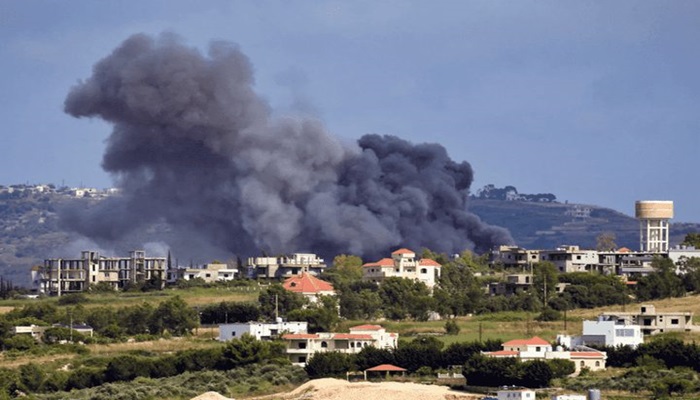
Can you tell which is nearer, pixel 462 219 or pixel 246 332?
pixel 246 332

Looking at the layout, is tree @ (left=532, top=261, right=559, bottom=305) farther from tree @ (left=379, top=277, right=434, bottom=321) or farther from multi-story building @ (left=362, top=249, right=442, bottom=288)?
multi-story building @ (left=362, top=249, right=442, bottom=288)

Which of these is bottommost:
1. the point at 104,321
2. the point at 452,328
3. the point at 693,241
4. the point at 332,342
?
the point at 332,342

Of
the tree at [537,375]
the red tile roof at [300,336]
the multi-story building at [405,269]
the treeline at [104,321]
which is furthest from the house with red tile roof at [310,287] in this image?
the tree at [537,375]

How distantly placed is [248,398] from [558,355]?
11.3 m

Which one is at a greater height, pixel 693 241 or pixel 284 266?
pixel 693 241

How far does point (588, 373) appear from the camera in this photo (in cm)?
6150

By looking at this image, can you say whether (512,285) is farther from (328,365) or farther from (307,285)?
(328,365)

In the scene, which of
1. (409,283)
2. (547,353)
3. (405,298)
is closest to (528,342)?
(547,353)

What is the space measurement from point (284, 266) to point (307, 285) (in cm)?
1285

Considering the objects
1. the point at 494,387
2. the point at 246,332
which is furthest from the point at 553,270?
the point at 494,387

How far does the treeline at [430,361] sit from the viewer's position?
196 ft

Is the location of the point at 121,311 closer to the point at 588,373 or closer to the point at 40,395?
the point at 40,395

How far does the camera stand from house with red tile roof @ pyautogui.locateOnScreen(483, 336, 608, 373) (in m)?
62.8

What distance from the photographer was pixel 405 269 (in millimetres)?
92812
